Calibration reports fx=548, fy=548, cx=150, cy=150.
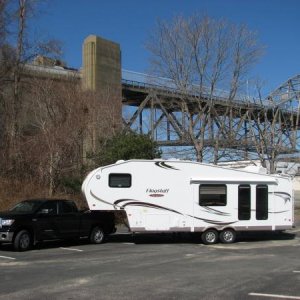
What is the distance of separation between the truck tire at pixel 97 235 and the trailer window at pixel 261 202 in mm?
5668

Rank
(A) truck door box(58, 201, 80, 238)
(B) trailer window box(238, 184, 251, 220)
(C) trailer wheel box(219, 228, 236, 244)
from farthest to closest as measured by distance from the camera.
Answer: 1. (B) trailer window box(238, 184, 251, 220)
2. (C) trailer wheel box(219, 228, 236, 244)
3. (A) truck door box(58, 201, 80, 238)

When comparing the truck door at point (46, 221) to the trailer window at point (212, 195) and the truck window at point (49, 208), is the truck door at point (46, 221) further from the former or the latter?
the trailer window at point (212, 195)

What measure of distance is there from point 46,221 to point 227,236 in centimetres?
646

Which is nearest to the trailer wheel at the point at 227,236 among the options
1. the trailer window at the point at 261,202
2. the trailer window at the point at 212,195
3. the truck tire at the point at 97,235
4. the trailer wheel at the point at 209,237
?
the trailer wheel at the point at 209,237

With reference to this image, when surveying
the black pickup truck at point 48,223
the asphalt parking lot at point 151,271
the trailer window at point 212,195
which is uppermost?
the trailer window at point 212,195

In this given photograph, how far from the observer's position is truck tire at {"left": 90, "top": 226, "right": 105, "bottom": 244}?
63.1 feet

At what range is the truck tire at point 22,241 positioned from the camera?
16672 mm

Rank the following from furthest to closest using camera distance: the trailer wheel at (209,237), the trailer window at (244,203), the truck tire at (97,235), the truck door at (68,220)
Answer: the trailer window at (244,203), the trailer wheel at (209,237), the truck tire at (97,235), the truck door at (68,220)

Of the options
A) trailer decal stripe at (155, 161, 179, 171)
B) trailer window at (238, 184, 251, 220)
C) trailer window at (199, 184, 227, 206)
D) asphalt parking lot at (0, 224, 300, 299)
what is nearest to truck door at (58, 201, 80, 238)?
asphalt parking lot at (0, 224, 300, 299)

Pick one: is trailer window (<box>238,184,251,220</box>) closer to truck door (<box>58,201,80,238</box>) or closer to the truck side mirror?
truck door (<box>58,201,80,238</box>)

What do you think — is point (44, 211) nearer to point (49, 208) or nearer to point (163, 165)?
point (49, 208)

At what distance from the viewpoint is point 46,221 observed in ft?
58.3

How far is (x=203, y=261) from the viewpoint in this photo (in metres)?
14.6

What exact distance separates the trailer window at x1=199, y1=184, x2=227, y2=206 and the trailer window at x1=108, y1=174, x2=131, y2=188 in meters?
2.62
